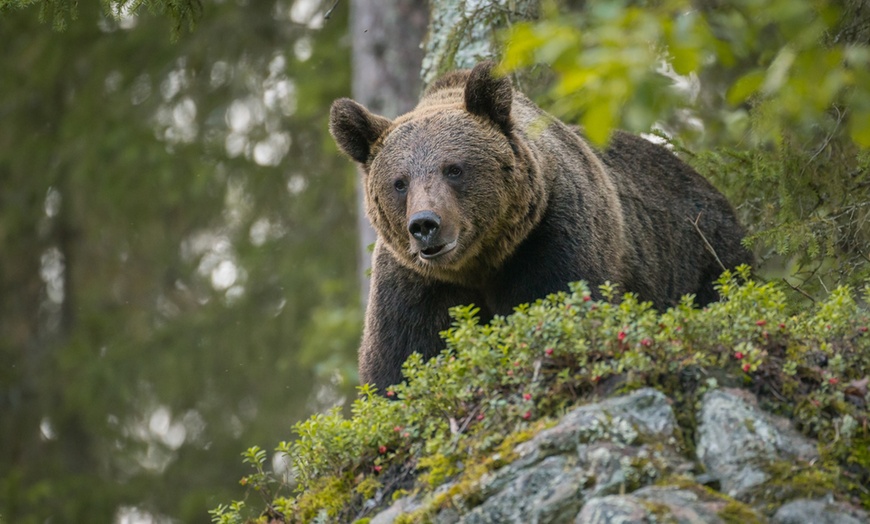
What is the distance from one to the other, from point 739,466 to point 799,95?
144 cm

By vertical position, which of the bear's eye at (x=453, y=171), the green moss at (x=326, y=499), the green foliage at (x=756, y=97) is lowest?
the green moss at (x=326, y=499)

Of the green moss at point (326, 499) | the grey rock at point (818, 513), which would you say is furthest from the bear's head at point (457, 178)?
the grey rock at point (818, 513)

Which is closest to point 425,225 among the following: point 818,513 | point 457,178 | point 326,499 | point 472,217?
point 472,217

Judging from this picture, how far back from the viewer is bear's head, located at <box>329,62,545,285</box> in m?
6.45

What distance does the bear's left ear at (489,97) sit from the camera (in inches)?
265

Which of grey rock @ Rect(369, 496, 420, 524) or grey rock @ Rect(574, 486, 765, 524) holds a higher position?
grey rock @ Rect(369, 496, 420, 524)

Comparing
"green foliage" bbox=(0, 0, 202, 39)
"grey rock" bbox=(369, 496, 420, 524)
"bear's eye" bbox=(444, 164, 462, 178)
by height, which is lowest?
"grey rock" bbox=(369, 496, 420, 524)

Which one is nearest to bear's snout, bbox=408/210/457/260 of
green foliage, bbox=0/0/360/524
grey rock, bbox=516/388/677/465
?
grey rock, bbox=516/388/677/465

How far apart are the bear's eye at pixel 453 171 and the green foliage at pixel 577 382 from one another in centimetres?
184

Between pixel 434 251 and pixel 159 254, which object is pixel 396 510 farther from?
pixel 159 254

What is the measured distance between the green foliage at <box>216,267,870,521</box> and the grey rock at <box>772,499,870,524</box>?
13cm

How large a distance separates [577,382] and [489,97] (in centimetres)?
290

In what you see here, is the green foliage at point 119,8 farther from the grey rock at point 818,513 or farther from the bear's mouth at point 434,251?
the grey rock at point 818,513

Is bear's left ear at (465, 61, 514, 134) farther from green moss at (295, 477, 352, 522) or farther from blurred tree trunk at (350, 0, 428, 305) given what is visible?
blurred tree trunk at (350, 0, 428, 305)
